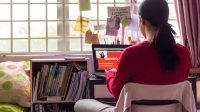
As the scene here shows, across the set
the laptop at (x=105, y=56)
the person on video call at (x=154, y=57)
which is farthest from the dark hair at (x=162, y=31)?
the laptop at (x=105, y=56)

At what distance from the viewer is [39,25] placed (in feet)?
10.9

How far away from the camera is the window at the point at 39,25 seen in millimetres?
3289

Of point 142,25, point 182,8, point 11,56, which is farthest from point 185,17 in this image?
point 11,56

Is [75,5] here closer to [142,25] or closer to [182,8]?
[182,8]

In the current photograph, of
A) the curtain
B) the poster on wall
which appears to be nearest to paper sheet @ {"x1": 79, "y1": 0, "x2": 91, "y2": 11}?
the poster on wall

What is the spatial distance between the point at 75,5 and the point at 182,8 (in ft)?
3.34

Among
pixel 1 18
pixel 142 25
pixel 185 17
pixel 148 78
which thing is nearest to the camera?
pixel 148 78

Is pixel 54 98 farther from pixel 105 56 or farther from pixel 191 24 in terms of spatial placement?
pixel 191 24

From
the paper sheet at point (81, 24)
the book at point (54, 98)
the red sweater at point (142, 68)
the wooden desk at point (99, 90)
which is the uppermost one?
the paper sheet at point (81, 24)

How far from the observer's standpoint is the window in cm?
329

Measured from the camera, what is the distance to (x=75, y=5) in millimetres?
3324

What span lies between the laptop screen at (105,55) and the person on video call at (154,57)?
A: 1.03 meters

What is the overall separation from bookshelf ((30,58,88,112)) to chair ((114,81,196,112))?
1146 millimetres

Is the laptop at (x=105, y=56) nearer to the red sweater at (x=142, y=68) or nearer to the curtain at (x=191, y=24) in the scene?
the curtain at (x=191, y=24)
